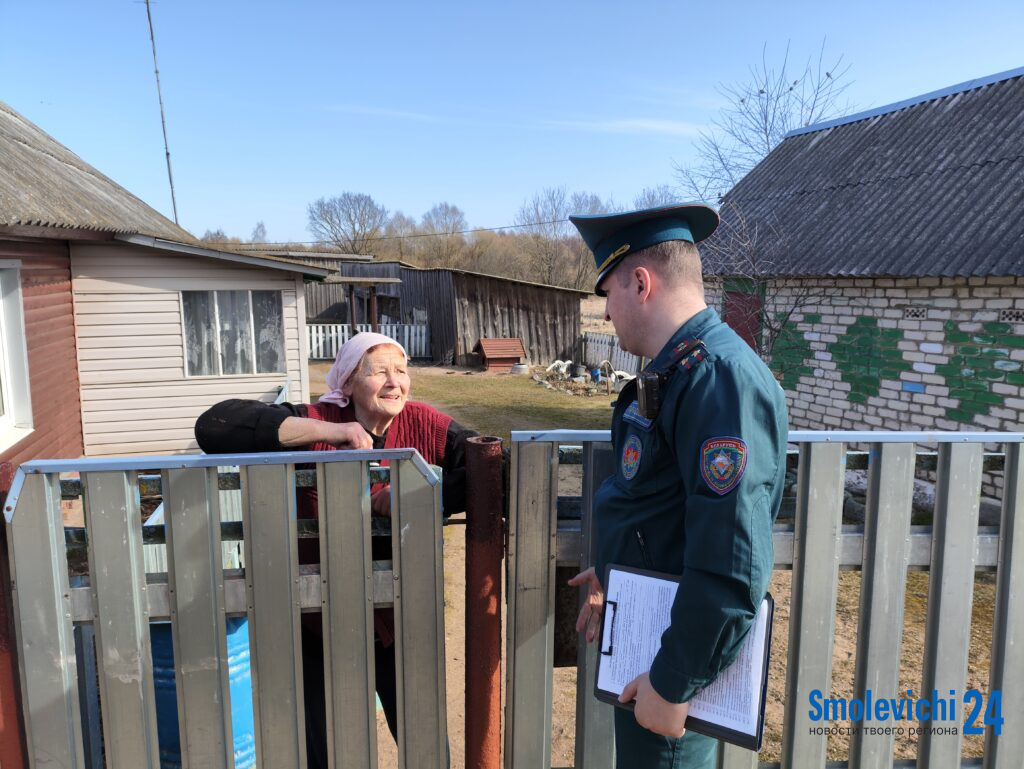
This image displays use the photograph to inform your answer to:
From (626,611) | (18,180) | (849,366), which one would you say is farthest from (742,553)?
(849,366)

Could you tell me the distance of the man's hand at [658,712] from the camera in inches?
55.0

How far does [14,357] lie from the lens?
703cm

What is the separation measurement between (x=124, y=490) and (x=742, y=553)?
144 cm

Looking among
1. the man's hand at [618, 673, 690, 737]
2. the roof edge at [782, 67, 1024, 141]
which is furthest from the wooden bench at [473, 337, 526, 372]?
the man's hand at [618, 673, 690, 737]

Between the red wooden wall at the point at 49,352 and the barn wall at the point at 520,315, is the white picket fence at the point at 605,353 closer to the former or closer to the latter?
the barn wall at the point at 520,315

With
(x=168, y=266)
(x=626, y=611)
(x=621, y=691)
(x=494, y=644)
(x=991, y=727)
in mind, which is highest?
(x=168, y=266)

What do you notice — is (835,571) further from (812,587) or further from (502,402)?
(502,402)

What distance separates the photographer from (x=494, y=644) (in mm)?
2016

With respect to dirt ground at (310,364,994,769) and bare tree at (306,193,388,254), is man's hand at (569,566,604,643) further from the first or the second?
bare tree at (306,193,388,254)

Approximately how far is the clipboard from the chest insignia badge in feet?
0.70

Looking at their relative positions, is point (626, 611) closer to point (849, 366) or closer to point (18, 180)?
point (18, 180)

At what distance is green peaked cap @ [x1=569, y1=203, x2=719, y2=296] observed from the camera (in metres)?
1.56

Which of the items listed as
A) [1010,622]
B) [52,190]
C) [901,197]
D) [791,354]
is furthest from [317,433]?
[901,197]

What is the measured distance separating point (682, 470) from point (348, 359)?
1.31m
